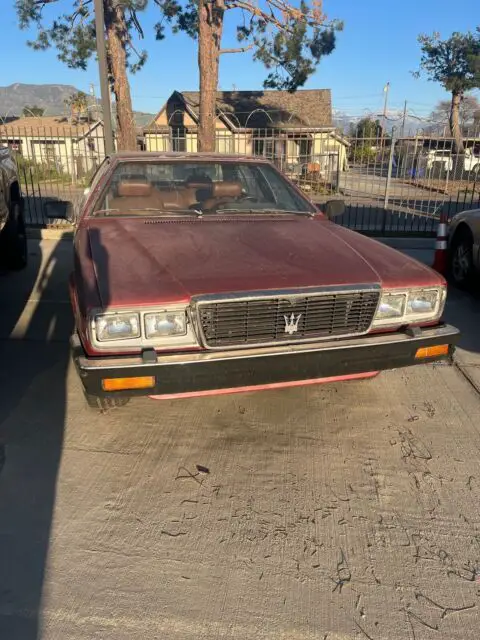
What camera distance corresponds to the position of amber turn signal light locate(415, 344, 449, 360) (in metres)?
3.04

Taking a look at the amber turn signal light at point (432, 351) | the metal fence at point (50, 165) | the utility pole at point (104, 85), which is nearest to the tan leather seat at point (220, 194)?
the metal fence at point (50, 165)

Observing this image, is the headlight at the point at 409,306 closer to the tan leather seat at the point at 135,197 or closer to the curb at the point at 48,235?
the tan leather seat at the point at 135,197

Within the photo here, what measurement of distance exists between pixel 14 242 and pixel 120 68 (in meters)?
14.1

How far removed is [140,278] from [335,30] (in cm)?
2265

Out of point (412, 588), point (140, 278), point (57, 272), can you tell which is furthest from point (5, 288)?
point (412, 588)

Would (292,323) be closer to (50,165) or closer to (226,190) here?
(226,190)

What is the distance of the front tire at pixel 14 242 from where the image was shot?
21.1 feet

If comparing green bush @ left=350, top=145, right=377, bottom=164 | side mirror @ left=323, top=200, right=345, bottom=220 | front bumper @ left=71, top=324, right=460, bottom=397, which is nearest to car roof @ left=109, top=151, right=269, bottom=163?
side mirror @ left=323, top=200, right=345, bottom=220

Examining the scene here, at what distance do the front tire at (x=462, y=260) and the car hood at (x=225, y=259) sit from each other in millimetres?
2850

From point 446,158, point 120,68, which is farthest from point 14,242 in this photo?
point 120,68

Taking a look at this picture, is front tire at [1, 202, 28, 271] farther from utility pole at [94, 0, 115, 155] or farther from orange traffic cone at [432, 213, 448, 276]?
orange traffic cone at [432, 213, 448, 276]

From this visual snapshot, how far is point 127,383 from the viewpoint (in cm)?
263

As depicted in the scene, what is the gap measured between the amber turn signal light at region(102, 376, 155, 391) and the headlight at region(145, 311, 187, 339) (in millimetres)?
223

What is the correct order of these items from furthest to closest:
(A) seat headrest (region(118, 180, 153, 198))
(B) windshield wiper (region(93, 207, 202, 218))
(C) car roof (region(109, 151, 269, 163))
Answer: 1. (C) car roof (region(109, 151, 269, 163))
2. (A) seat headrest (region(118, 180, 153, 198))
3. (B) windshield wiper (region(93, 207, 202, 218))
